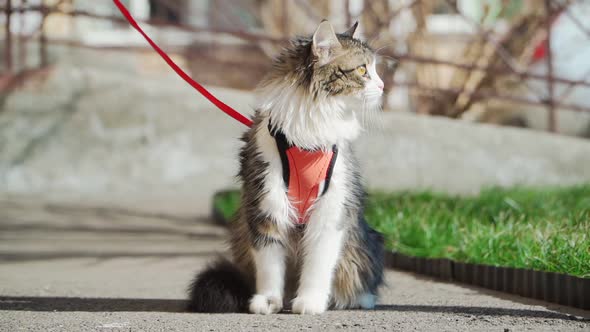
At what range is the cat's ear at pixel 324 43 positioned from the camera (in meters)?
3.90

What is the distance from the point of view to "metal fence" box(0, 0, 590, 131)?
10672mm

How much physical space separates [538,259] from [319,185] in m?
1.51

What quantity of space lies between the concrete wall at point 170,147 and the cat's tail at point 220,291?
578 centimetres

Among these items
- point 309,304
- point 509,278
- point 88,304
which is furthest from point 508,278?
point 88,304

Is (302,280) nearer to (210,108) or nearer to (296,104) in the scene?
(296,104)

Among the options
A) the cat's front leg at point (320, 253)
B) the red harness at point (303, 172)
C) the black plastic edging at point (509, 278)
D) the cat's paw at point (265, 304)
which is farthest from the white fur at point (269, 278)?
the black plastic edging at point (509, 278)

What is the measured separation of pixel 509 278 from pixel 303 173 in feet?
5.47

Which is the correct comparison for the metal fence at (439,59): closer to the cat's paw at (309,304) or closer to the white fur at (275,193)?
the white fur at (275,193)

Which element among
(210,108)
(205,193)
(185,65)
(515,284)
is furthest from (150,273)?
(185,65)

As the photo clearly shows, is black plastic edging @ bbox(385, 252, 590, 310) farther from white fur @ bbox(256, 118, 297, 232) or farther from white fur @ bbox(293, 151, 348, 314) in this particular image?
white fur @ bbox(256, 118, 297, 232)

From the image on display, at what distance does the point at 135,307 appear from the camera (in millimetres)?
4496

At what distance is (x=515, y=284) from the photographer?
4844 millimetres

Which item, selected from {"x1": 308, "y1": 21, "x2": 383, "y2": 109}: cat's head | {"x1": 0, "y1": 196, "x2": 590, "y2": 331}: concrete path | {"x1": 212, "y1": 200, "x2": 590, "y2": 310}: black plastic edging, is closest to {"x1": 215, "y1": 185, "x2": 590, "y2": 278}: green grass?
{"x1": 212, "y1": 200, "x2": 590, "y2": 310}: black plastic edging

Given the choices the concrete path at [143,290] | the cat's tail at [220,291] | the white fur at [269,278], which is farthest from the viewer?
the cat's tail at [220,291]
